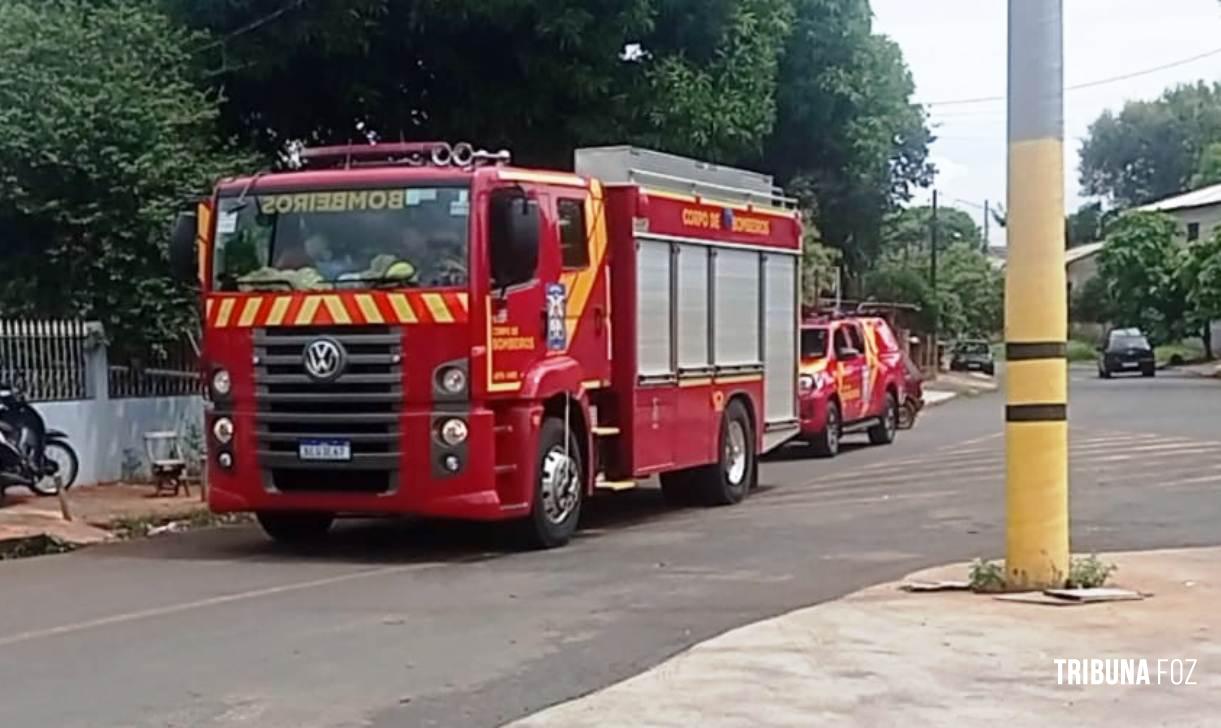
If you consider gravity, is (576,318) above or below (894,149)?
below

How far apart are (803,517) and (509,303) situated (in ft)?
14.4

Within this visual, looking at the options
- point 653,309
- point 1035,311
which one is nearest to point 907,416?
point 653,309

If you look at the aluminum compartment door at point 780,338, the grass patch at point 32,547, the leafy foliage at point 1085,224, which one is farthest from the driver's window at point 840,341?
the leafy foliage at point 1085,224

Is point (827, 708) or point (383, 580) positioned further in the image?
point (383, 580)

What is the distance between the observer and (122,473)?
64.6 ft

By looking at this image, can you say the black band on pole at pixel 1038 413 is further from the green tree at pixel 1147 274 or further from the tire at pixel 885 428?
the green tree at pixel 1147 274

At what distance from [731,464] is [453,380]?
5.45 m

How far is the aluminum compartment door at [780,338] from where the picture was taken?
19.3m

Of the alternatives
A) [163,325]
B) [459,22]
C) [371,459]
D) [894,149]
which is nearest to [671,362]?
[371,459]

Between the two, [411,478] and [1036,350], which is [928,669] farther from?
[411,478]

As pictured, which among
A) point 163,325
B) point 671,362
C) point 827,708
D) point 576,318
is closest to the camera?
point 827,708

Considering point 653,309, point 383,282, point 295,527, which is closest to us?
point 383,282

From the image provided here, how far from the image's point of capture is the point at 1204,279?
58.2m

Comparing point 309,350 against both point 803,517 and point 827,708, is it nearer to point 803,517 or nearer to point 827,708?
point 803,517
